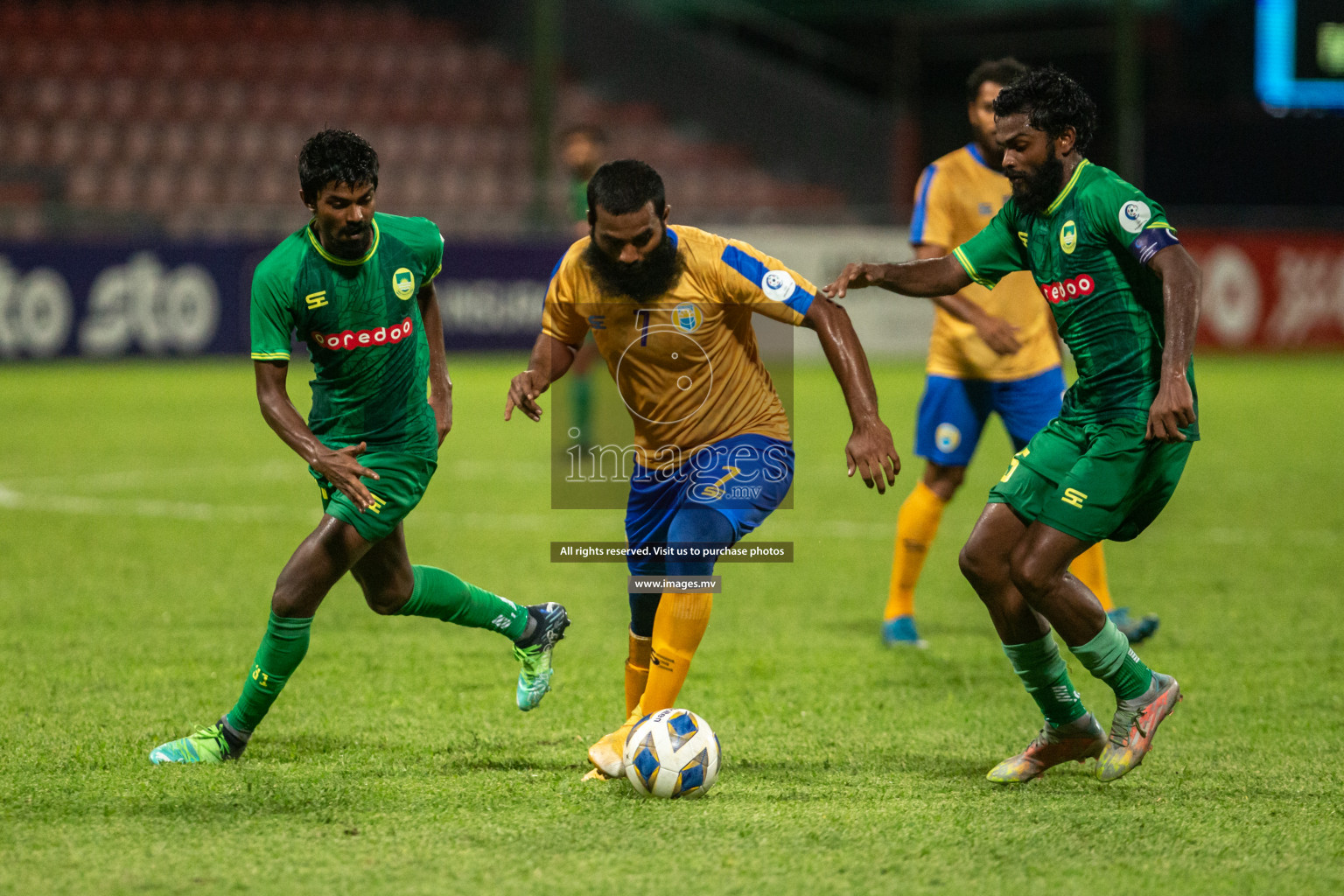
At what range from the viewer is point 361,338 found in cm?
473

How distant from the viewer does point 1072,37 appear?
26.4m

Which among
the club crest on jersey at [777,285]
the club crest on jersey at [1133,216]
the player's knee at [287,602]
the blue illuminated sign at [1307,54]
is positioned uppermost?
the blue illuminated sign at [1307,54]

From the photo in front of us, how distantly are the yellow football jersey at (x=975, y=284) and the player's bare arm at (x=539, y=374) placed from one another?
2.20 metres

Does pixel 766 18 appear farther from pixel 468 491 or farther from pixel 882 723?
pixel 882 723

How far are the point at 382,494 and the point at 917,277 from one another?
70.0 inches

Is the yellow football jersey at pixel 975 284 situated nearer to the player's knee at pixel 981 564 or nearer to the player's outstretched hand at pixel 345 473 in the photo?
the player's knee at pixel 981 564

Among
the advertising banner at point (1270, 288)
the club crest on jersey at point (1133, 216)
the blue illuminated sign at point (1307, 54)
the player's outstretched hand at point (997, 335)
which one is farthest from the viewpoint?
the advertising banner at point (1270, 288)

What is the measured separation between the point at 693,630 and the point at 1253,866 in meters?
Answer: 1.65

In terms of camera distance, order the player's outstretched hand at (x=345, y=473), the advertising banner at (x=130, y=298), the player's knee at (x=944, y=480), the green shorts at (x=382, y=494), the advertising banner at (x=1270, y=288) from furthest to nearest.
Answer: the advertising banner at (x=1270, y=288), the advertising banner at (x=130, y=298), the player's knee at (x=944, y=480), the green shorts at (x=382, y=494), the player's outstretched hand at (x=345, y=473)

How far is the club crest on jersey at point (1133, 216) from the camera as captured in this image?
4230mm

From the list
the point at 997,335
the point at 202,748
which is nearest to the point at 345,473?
the point at 202,748

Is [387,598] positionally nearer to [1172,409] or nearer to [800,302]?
[800,302]

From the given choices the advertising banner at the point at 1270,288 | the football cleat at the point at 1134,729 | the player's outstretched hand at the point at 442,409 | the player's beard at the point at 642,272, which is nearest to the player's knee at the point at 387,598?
the player's outstretched hand at the point at 442,409

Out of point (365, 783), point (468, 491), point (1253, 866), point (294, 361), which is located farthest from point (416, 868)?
point (294, 361)
